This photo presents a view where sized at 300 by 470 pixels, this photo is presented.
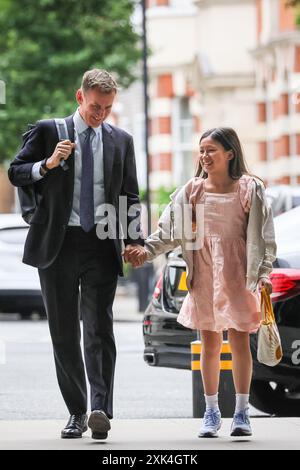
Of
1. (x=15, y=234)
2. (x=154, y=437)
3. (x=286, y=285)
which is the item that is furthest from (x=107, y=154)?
(x=15, y=234)

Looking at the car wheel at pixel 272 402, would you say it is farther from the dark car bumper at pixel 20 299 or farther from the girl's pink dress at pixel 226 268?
the dark car bumper at pixel 20 299

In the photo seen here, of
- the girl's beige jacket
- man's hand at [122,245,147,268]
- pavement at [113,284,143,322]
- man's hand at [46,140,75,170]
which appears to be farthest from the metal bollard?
pavement at [113,284,143,322]

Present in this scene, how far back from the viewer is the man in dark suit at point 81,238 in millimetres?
8656

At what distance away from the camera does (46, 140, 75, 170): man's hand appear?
28.1 ft

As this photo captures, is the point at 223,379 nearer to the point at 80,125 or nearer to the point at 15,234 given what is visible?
the point at 80,125

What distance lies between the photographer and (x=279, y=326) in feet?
33.4

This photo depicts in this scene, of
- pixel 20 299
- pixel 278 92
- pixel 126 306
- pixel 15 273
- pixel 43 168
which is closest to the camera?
pixel 43 168

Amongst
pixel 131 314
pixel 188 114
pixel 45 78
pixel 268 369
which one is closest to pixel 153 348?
pixel 268 369

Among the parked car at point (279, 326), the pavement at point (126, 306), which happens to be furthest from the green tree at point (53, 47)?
the parked car at point (279, 326)

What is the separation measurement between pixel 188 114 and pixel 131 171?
44765mm

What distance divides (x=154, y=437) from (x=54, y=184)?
5.21ft

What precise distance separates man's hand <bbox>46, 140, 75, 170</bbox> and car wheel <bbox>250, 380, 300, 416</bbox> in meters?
3.38

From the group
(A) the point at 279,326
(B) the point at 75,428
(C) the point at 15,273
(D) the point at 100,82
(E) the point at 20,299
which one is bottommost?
(E) the point at 20,299

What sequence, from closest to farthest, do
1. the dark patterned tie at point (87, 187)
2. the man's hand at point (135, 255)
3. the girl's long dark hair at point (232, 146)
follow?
1. the dark patterned tie at point (87, 187)
2. the man's hand at point (135, 255)
3. the girl's long dark hair at point (232, 146)
